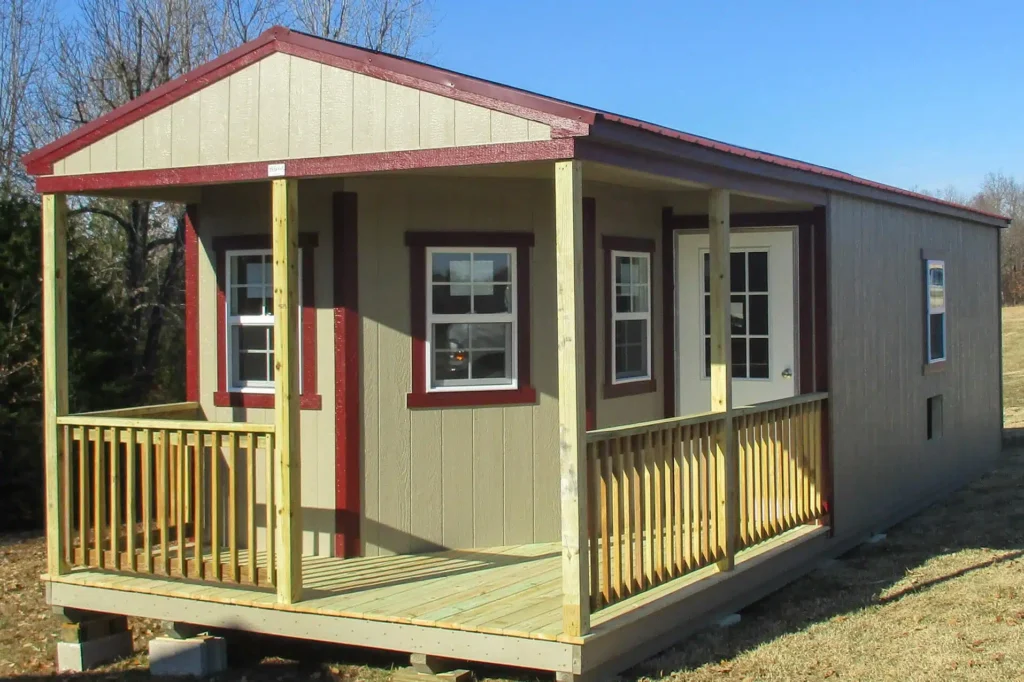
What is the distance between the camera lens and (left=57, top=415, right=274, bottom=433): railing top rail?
6.44 m

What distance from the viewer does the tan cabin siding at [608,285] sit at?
27.8 feet

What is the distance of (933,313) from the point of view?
11.5 meters

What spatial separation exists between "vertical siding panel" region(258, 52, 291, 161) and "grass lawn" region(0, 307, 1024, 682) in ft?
9.96

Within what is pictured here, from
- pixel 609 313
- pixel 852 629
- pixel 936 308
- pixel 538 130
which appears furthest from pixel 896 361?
pixel 538 130

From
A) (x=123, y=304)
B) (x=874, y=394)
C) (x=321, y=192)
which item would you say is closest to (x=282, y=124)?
(x=321, y=192)

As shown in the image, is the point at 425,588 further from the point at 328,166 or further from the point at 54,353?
the point at 54,353

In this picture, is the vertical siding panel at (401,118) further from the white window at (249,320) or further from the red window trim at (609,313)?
the red window trim at (609,313)

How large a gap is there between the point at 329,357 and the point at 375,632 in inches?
85.5

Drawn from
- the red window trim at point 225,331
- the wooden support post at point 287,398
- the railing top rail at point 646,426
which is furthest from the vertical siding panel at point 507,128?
the red window trim at point 225,331

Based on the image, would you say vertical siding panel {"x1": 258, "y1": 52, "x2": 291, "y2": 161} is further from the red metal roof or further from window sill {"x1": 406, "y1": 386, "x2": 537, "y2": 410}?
window sill {"x1": 406, "y1": 386, "x2": 537, "y2": 410}

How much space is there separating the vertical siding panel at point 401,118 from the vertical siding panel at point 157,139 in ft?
5.04

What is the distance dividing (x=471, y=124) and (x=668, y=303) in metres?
3.85

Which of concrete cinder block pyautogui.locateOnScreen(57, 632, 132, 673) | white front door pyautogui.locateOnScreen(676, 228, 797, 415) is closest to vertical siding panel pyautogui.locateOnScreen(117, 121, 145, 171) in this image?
concrete cinder block pyautogui.locateOnScreen(57, 632, 132, 673)

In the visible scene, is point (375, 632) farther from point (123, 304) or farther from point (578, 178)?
point (123, 304)
